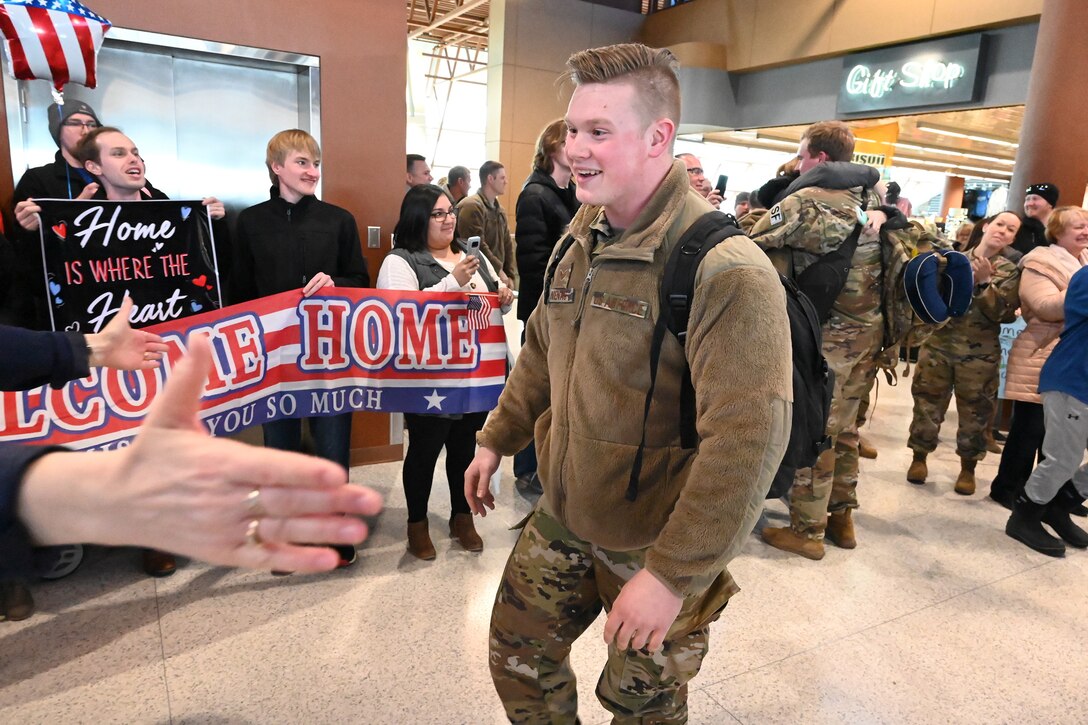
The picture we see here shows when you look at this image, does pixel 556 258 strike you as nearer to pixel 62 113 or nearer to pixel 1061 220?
pixel 62 113

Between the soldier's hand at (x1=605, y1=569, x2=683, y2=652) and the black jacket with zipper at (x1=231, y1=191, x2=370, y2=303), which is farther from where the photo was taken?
the black jacket with zipper at (x1=231, y1=191, x2=370, y2=303)

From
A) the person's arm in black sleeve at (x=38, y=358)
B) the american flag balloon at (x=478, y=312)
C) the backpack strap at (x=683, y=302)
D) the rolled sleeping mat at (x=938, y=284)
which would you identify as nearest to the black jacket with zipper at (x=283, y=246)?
the american flag balloon at (x=478, y=312)

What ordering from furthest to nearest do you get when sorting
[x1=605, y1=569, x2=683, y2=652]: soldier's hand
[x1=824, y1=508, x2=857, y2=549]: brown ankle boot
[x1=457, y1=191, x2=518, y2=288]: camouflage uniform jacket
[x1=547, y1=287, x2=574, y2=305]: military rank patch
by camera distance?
[x1=457, y1=191, x2=518, y2=288]: camouflage uniform jacket
[x1=824, y1=508, x2=857, y2=549]: brown ankle boot
[x1=547, y1=287, x2=574, y2=305]: military rank patch
[x1=605, y1=569, x2=683, y2=652]: soldier's hand

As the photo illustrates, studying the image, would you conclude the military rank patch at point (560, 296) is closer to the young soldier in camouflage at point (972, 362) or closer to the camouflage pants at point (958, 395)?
the young soldier in camouflage at point (972, 362)

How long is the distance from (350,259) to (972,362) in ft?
13.0

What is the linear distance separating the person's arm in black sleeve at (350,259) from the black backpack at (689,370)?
1.95 metres

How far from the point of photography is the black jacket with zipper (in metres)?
3.29

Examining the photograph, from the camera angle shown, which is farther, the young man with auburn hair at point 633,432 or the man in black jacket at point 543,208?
the man in black jacket at point 543,208

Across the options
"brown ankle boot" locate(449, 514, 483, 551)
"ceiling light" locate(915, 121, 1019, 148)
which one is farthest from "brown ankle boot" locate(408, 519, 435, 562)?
"ceiling light" locate(915, 121, 1019, 148)

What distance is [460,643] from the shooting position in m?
2.68

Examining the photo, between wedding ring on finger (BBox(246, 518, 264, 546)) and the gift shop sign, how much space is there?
965 cm

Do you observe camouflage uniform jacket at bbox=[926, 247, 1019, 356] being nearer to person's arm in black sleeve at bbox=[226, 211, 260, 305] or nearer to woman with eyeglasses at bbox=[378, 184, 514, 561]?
woman with eyeglasses at bbox=[378, 184, 514, 561]

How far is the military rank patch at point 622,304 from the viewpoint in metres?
1.51

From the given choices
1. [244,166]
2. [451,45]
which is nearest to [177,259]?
[244,166]
